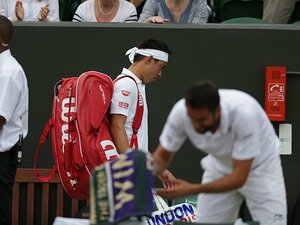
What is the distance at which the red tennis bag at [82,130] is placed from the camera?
7723mm

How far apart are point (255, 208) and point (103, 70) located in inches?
121

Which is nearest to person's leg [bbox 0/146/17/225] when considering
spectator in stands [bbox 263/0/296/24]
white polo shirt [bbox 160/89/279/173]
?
white polo shirt [bbox 160/89/279/173]

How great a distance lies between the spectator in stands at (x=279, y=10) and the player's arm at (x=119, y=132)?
2773mm

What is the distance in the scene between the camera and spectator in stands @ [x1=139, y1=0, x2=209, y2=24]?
981 centimetres

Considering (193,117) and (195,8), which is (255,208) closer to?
(193,117)

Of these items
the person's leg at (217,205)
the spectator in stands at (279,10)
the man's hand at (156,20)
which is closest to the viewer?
the person's leg at (217,205)

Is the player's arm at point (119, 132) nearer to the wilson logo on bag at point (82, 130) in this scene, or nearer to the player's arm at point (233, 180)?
the wilson logo on bag at point (82, 130)

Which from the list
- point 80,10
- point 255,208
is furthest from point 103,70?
point 255,208

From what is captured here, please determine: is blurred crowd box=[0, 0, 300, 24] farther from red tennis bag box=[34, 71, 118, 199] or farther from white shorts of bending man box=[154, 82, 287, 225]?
white shorts of bending man box=[154, 82, 287, 225]

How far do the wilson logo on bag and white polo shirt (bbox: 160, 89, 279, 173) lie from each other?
156 cm

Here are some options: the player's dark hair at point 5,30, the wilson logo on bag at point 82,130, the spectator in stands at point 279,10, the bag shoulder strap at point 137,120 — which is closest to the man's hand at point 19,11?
the player's dark hair at point 5,30

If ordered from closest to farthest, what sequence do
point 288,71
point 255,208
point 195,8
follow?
point 255,208
point 288,71
point 195,8

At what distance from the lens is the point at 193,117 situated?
5.88m

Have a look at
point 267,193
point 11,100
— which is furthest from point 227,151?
point 11,100
